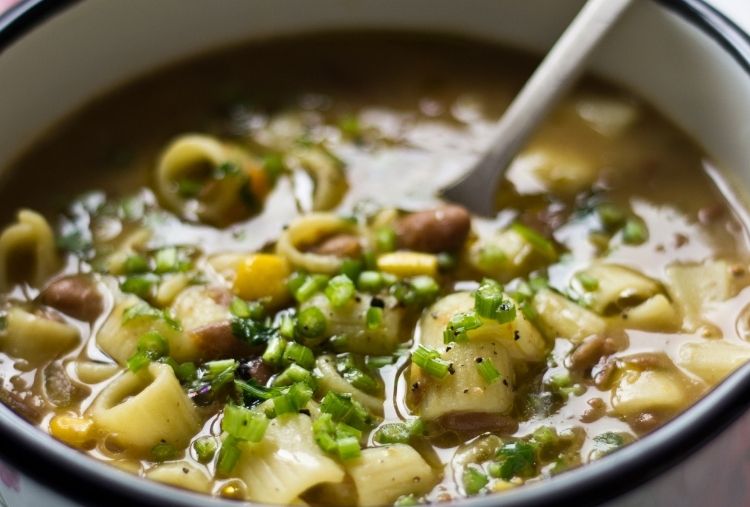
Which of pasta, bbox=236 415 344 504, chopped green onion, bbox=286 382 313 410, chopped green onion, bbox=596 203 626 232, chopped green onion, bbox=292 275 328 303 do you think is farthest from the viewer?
chopped green onion, bbox=596 203 626 232

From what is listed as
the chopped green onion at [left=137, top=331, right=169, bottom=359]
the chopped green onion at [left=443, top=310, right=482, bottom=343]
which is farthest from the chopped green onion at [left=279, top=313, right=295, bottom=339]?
the chopped green onion at [left=443, top=310, right=482, bottom=343]

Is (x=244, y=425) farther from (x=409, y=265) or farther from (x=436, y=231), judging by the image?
(x=436, y=231)

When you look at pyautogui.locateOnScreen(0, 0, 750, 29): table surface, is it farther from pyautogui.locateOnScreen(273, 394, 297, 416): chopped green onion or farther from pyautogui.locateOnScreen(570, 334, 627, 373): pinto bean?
pyautogui.locateOnScreen(273, 394, 297, 416): chopped green onion

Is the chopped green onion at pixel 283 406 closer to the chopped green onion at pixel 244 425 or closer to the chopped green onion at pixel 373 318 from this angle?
the chopped green onion at pixel 244 425

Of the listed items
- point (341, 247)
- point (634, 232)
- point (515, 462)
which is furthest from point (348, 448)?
point (634, 232)

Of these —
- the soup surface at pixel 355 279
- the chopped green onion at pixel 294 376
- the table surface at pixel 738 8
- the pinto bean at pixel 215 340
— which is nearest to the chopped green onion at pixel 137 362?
the soup surface at pixel 355 279

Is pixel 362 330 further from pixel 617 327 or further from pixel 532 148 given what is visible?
pixel 532 148

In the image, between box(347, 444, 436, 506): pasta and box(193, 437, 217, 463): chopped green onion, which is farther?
box(193, 437, 217, 463): chopped green onion
